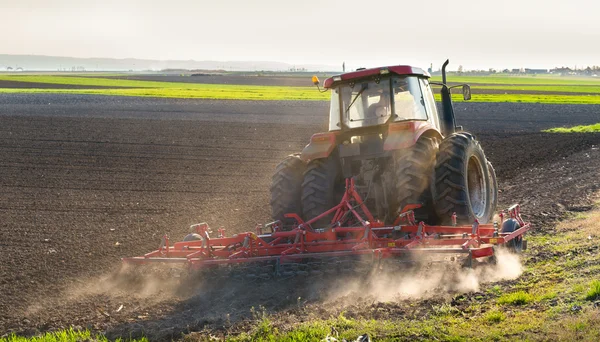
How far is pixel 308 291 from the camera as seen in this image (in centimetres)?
784

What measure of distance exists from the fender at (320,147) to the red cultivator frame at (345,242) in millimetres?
547

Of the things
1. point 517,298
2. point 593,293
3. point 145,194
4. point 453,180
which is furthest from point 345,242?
point 145,194

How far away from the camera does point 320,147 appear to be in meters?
9.49

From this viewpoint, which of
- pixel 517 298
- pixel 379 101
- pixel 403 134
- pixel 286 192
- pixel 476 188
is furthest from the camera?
pixel 476 188

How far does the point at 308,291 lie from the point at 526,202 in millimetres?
6856

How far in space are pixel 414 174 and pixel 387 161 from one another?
0.65 m

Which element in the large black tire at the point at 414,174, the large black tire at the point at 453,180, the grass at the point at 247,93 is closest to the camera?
the large black tire at the point at 414,174

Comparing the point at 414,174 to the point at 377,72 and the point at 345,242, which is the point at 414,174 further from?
the point at 377,72

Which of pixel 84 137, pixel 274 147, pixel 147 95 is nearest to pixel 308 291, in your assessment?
pixel 274 147

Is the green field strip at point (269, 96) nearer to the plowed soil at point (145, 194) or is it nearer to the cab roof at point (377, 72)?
the plowed soil at point (145, 194)

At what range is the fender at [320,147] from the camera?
9.41 m

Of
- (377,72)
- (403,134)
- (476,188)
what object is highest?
(377,72)

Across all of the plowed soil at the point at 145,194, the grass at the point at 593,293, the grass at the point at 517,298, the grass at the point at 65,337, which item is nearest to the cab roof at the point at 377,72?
the plowed soil at the point at 145,194

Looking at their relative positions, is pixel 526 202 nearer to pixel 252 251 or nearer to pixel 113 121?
pixel 252 251
